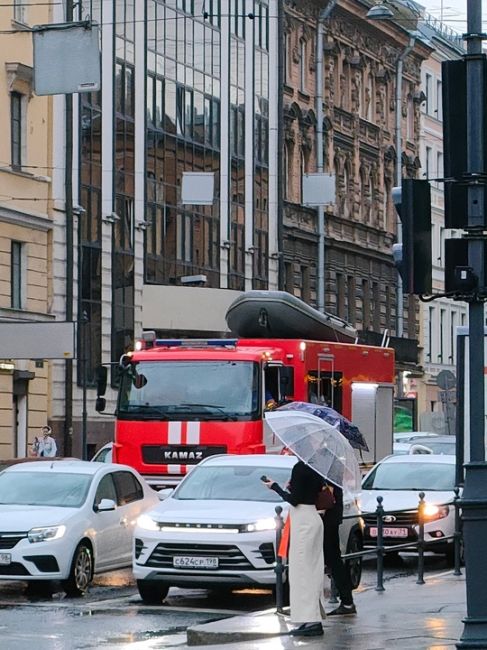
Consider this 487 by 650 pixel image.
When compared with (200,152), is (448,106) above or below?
below

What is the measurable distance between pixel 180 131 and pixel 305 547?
39.7m

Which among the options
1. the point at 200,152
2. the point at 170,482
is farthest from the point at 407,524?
the point at 200,152

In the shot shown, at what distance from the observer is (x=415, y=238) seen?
12.3 meters

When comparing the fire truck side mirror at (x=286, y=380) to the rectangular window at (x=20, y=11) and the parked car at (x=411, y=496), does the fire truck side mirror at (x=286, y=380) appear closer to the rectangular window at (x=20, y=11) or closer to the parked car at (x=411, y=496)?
the parked car at (x=411, y=496)

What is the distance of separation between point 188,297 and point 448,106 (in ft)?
134

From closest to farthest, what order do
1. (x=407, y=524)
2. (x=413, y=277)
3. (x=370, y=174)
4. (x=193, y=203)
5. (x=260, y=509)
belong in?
(x=413, y=277) < (x=260, y=509) < (x=407, y=524) < (x=193, y=203) < (x=370, y=174)

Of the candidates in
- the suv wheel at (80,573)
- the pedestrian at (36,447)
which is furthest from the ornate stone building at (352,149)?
the suv wheel at (80,573)

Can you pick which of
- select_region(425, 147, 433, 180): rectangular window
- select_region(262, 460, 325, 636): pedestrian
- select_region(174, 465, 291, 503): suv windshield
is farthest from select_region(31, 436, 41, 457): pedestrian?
select_region(425, 147, 433, 180): rectangular window

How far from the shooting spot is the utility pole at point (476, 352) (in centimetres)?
1220

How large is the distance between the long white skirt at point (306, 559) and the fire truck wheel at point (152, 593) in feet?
11.8

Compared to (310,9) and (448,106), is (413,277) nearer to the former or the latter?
(448,106)

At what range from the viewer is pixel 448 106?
12.5 metres

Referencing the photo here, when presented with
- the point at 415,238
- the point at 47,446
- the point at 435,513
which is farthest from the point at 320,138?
the point at 415,238

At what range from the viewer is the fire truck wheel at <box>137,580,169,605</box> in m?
19.0
